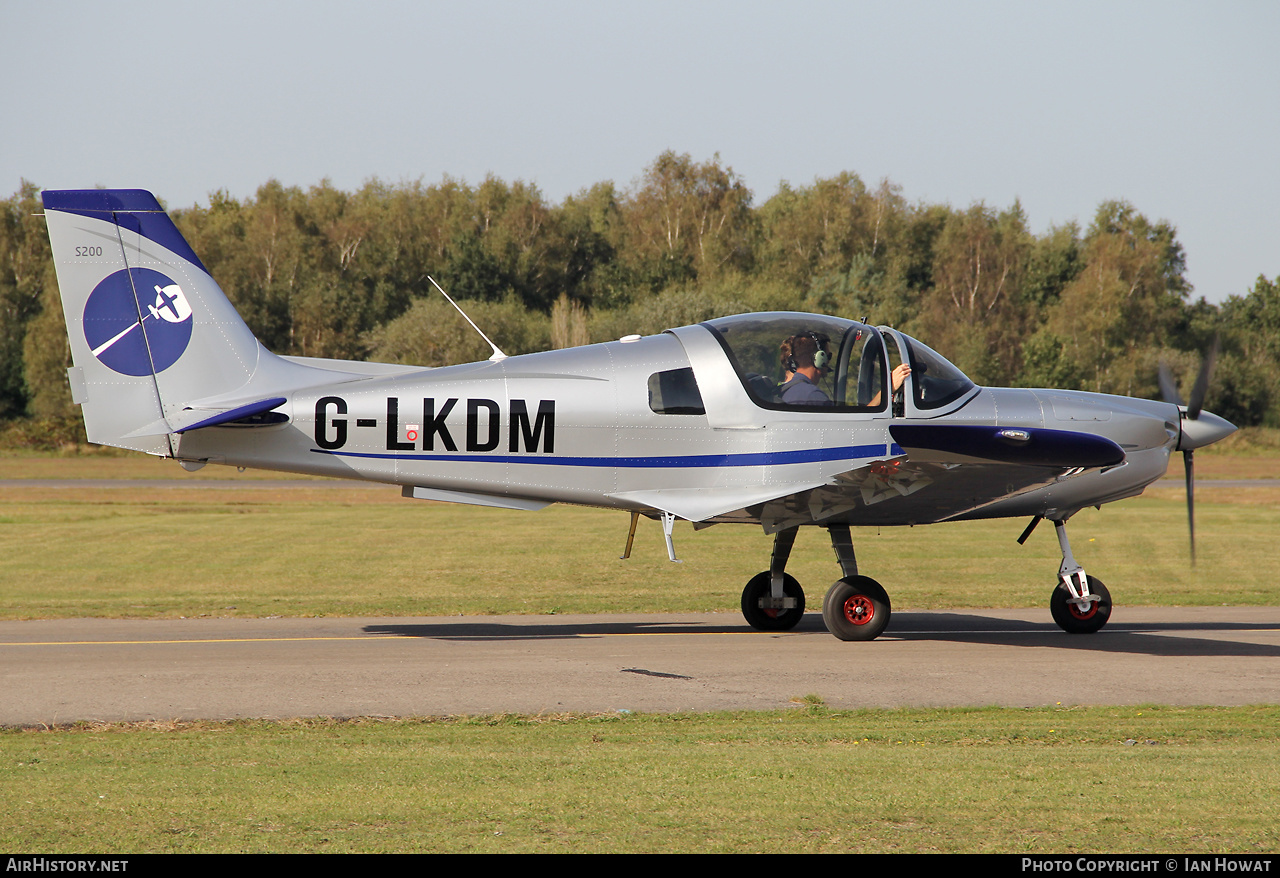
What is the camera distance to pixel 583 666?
9.98m

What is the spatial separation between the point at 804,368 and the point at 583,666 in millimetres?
3696

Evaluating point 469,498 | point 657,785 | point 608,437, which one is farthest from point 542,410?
point 657,785

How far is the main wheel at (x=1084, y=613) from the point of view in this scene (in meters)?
11.9

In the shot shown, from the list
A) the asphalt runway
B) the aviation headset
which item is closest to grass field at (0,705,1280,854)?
the asphalt runway

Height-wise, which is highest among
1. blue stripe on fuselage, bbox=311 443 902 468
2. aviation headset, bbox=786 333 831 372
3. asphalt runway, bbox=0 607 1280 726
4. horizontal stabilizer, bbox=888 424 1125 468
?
aviation headset, bbox=786 333 831 372

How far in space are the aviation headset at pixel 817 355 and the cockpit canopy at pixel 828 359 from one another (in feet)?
0.03

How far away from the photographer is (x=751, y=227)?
72250 mm

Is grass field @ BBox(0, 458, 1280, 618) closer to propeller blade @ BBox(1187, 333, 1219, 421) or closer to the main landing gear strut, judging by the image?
the main landing gear strut

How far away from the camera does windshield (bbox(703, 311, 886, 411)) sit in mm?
11148

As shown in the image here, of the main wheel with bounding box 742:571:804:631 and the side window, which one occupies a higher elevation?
the side window

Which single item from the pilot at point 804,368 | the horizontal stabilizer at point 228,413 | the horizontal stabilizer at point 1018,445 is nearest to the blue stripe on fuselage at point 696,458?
the pilot at point 804,368

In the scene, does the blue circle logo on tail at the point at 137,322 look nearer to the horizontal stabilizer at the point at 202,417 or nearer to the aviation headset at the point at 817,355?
A: the horizontal stabilizer at the point at 202,417

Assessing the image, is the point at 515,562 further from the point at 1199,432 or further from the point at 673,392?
the point at 1199,432
